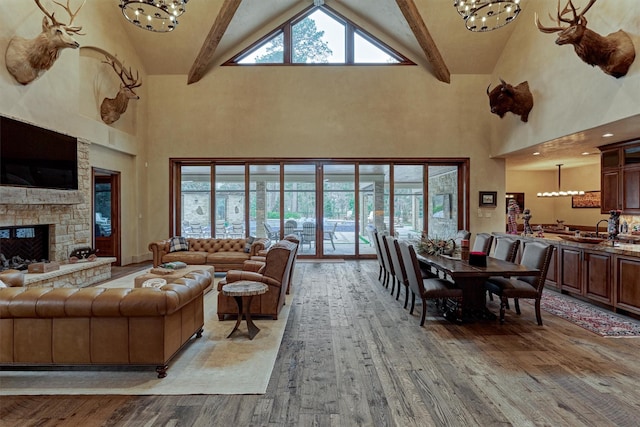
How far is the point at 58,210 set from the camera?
20.3 ft

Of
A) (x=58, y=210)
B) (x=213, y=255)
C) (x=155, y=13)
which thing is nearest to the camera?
(x=155, y=13)

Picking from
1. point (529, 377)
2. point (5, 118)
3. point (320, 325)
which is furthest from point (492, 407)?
point (5, 118)

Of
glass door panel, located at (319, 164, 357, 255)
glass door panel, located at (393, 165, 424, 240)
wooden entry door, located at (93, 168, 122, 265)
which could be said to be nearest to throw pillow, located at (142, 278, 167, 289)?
wooden entry door, located at (93, 168, 122, 265)

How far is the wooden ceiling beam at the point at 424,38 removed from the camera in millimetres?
7548

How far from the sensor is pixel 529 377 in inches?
114

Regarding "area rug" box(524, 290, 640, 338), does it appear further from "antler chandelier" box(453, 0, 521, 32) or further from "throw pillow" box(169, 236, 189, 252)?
→ "throw pillow" box(169, 236, 189, 252)

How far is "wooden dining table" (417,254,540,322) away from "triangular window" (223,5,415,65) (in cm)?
672

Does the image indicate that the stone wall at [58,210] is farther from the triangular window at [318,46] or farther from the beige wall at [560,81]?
the beige wall at [560,81]

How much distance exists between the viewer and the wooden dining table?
3904 millimetres

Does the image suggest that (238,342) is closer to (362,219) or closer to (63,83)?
(63,83)

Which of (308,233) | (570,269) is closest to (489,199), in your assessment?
(570,269)

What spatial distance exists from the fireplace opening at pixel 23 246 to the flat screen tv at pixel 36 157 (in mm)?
833

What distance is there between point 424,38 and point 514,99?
259 cm

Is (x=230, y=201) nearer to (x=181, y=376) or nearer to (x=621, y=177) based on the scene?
(x=181, y=376)
